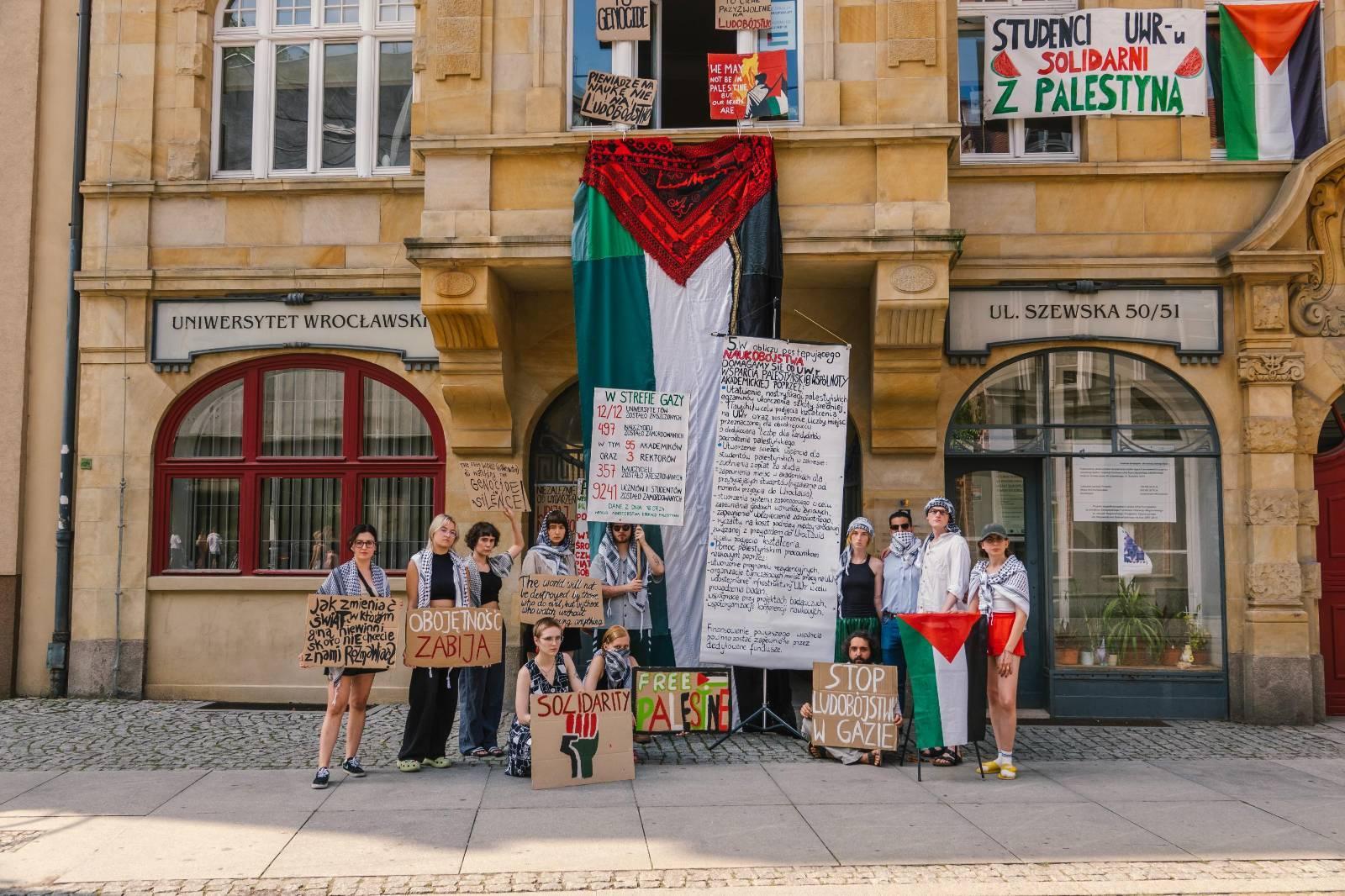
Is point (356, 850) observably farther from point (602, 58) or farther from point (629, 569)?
point (602, 58)

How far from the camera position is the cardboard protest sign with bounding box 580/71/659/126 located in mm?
10680

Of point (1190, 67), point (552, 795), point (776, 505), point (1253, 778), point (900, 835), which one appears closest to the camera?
point (900, 835)

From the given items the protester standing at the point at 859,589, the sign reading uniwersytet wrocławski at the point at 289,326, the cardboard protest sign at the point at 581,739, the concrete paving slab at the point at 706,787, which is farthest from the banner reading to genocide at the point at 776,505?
→ the sign reading uniwersytet wrocławski at the point at 289,326

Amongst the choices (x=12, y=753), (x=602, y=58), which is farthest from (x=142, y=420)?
(x=602, y=58)

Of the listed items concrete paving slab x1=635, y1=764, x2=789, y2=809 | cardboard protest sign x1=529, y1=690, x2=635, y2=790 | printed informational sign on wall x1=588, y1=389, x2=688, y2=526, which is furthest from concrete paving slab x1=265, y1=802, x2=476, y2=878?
printed informational sign on wall x1=588, y1=389, x2=688, y2=526

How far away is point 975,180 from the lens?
37.7 ft

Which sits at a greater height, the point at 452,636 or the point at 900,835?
the point at 452,636

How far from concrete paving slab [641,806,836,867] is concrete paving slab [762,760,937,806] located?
1.46 ft

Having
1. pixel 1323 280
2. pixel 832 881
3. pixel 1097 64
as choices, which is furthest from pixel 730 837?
pixel 1097 64

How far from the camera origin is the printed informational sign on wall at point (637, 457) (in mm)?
9766

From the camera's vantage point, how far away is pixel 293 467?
12.1 m

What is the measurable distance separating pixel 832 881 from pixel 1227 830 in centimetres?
268

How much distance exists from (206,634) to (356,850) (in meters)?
6.30

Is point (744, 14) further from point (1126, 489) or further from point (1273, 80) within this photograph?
point (1126, 489)
